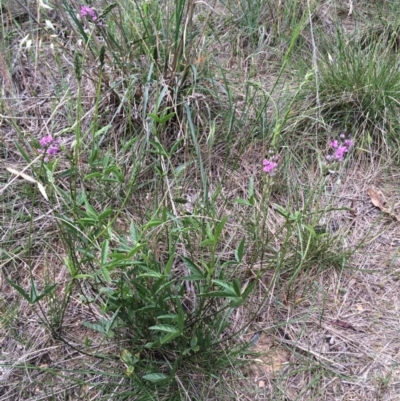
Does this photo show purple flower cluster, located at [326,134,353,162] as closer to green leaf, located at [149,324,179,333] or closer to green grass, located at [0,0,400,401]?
green grass, located at [0,0,400,401]

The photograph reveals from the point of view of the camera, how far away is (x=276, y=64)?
8.37 ft

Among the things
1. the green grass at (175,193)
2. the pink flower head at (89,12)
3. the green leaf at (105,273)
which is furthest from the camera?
the pink flower head at (89,12)

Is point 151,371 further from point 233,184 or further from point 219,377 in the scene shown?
point 233,184

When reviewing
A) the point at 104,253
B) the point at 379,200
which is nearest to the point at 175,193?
the point at 104,253

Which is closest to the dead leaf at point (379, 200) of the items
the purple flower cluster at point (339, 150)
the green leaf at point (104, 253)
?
the purple flower cluster at point (339, 150)

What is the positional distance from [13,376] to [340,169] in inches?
62.4

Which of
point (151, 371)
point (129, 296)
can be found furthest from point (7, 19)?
point (151, 371)

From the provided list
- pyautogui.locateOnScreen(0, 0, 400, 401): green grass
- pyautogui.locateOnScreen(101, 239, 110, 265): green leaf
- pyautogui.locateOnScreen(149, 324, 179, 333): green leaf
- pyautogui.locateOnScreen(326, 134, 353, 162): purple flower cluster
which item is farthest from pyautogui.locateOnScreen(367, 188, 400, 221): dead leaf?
pyautogui.locateOnScreen(101, 239, 110, 265): green leaf

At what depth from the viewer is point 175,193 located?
194 centimetres

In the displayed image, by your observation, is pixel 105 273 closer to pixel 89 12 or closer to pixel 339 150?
pixel 339 150

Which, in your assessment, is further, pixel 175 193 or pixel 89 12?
pixel 175 193

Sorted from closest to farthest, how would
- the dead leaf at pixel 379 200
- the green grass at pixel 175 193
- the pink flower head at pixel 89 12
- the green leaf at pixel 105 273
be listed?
the green leaf at pixel 105 273 → the green grass at pixel 175 193 → the pink flower head at pixel 89 12 → the dead leaf at pixel 379 200

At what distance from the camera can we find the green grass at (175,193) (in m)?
1.47

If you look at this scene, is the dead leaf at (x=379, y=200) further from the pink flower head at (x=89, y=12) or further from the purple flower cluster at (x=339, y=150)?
the pink flower head at (x=89, y=12)
